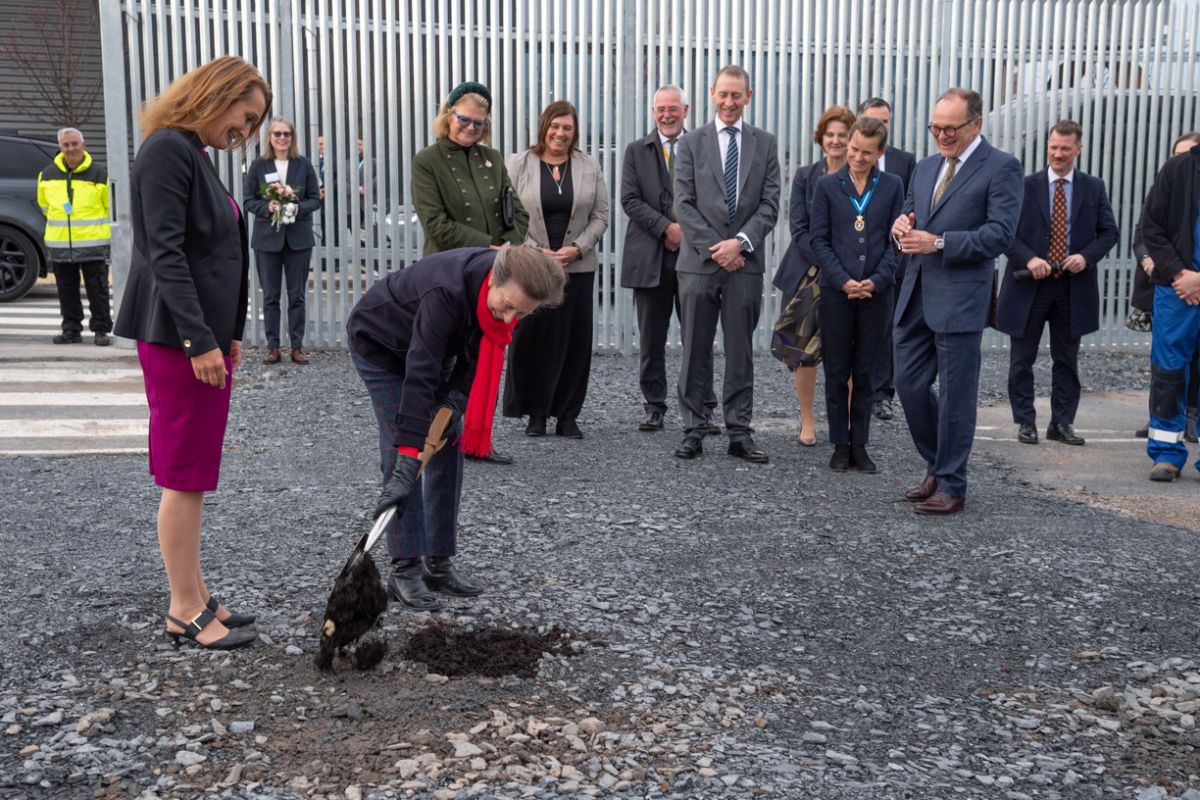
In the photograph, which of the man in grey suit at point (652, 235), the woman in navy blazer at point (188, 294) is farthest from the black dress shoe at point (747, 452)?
the woman in navy blazer at point (188, 294)

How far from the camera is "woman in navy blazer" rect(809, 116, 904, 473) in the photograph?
7.46 meters

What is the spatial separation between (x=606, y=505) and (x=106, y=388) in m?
5.22

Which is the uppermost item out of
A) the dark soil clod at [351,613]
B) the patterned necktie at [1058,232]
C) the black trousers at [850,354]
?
the patterned necktie at [1058,232]

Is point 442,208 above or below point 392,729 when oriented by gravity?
above

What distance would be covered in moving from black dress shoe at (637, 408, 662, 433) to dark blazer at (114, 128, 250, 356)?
4413 mm

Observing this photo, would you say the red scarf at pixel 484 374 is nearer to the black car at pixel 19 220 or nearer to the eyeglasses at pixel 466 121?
the eyeglasses at pixel 466 121

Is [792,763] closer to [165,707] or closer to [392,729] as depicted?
[392,729]

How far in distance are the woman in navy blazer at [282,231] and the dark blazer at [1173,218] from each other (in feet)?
21.3

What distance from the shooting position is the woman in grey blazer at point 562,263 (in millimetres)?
8062

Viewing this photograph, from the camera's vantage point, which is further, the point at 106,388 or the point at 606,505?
the point at 106,388

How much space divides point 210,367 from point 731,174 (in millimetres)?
4351

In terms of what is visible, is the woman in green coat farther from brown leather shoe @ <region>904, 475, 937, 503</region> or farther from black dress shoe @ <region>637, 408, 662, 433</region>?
brown leather shoe @ <region>904, 475, 937, 503</region>

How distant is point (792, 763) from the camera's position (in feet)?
11.9

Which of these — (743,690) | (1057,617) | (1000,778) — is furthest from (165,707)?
(1057,617)
